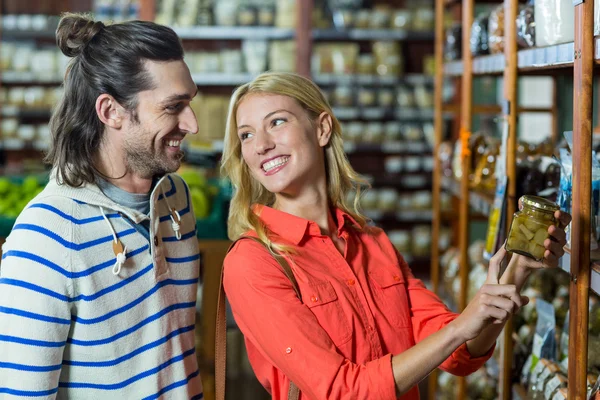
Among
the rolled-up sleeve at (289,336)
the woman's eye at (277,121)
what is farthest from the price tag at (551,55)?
the rolled-up sleeve at (289,336)

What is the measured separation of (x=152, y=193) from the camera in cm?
172

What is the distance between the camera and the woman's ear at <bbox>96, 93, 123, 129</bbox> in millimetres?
1704

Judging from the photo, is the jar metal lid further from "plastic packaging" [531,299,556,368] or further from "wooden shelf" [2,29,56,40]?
"wooden shelf" [2,29,56,40]

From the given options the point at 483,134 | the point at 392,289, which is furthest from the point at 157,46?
the point at 483,134

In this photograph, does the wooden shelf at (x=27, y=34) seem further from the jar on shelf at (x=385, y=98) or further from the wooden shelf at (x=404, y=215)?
the wooden shelf at (x=404, y=215)

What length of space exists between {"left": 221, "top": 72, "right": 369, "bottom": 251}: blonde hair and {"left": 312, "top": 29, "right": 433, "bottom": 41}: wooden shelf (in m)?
4.30

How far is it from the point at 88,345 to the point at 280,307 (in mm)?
409

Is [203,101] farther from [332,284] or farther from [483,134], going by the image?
[332,284]

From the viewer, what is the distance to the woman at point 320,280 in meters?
1.44

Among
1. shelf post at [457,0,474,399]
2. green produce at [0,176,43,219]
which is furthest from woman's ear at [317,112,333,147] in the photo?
green produce at [0,176,43,219]

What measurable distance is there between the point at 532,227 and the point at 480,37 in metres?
Result: 1.62

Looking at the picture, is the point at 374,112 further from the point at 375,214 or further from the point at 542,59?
the point at 542,59

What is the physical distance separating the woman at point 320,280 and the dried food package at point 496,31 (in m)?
0.97

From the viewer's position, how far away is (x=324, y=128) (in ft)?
5.98
